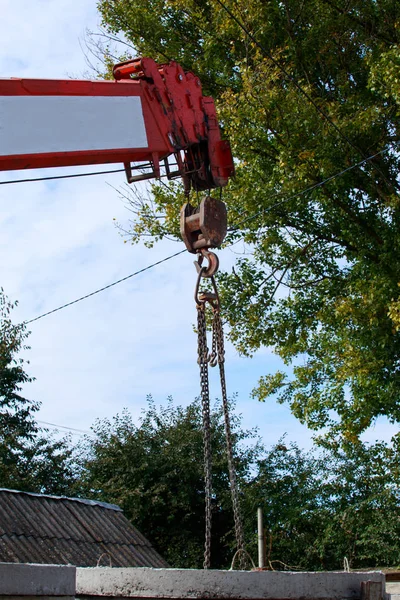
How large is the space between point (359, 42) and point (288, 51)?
1.13 metres

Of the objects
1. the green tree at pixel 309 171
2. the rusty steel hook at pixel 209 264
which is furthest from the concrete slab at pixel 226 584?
the green tree at pixel 309 171

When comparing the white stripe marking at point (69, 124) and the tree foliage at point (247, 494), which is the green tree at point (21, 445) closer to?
the tree foliage at point (247, 494)

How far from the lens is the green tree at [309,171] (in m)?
10.6

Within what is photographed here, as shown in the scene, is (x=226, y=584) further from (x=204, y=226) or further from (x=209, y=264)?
(x=204, y=226)

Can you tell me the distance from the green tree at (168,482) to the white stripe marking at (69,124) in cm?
1128

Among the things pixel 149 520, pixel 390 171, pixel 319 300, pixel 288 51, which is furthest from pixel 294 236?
pixel 149 520

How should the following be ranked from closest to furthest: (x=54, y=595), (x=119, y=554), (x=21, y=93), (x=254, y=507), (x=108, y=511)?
(x=54, y=595)
(x=21, y=93)
(x=119, y=554)
(x=108, y=511)
(x=254, y=507)

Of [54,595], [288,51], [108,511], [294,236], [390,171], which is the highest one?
[288,51]

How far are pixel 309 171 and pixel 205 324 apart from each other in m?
6.83

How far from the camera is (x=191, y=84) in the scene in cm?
514

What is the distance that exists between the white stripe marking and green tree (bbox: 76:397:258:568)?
11.3m

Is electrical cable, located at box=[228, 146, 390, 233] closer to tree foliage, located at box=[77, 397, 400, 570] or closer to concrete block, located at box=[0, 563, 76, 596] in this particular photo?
tree foliage, located at box=[77, 397, 400, 570]

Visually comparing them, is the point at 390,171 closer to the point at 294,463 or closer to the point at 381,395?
the point at 381,395

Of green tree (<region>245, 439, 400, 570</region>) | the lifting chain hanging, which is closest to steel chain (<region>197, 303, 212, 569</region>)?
the lifting chain hanging
